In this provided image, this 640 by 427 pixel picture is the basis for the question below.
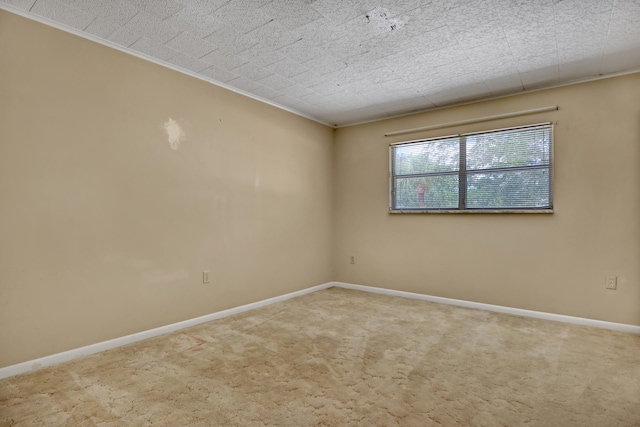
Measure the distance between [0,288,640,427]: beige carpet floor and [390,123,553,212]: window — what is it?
53.4 inches

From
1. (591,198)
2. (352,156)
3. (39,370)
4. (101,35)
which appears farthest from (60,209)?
(591,198)

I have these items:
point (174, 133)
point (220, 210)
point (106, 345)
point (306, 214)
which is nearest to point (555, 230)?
point (306, 214)

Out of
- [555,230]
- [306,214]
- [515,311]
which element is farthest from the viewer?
[306,214]

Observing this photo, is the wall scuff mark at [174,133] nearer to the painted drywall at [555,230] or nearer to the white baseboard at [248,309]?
the white baseboard at [248,309]

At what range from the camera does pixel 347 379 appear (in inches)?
84.7

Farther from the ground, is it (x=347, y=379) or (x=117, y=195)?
(x=117, y=195)

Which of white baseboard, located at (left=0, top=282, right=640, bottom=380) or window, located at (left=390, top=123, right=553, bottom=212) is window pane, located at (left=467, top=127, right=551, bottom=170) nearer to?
window, located at (left=390, top=123, right=553, bottom=212)

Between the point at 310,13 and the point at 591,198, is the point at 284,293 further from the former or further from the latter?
the point at 591,198

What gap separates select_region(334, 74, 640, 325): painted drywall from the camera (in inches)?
123

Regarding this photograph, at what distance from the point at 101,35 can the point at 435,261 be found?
A: 4.01 metres

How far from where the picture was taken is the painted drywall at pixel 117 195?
2.26 meters

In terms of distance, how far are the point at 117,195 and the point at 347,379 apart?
7.39 ft

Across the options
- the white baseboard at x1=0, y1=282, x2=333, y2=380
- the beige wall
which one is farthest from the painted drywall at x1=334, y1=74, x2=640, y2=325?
the white baseboard at x1=0, y1=282, x2=333, y2=380

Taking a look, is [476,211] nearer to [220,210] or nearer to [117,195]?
[220,210]
